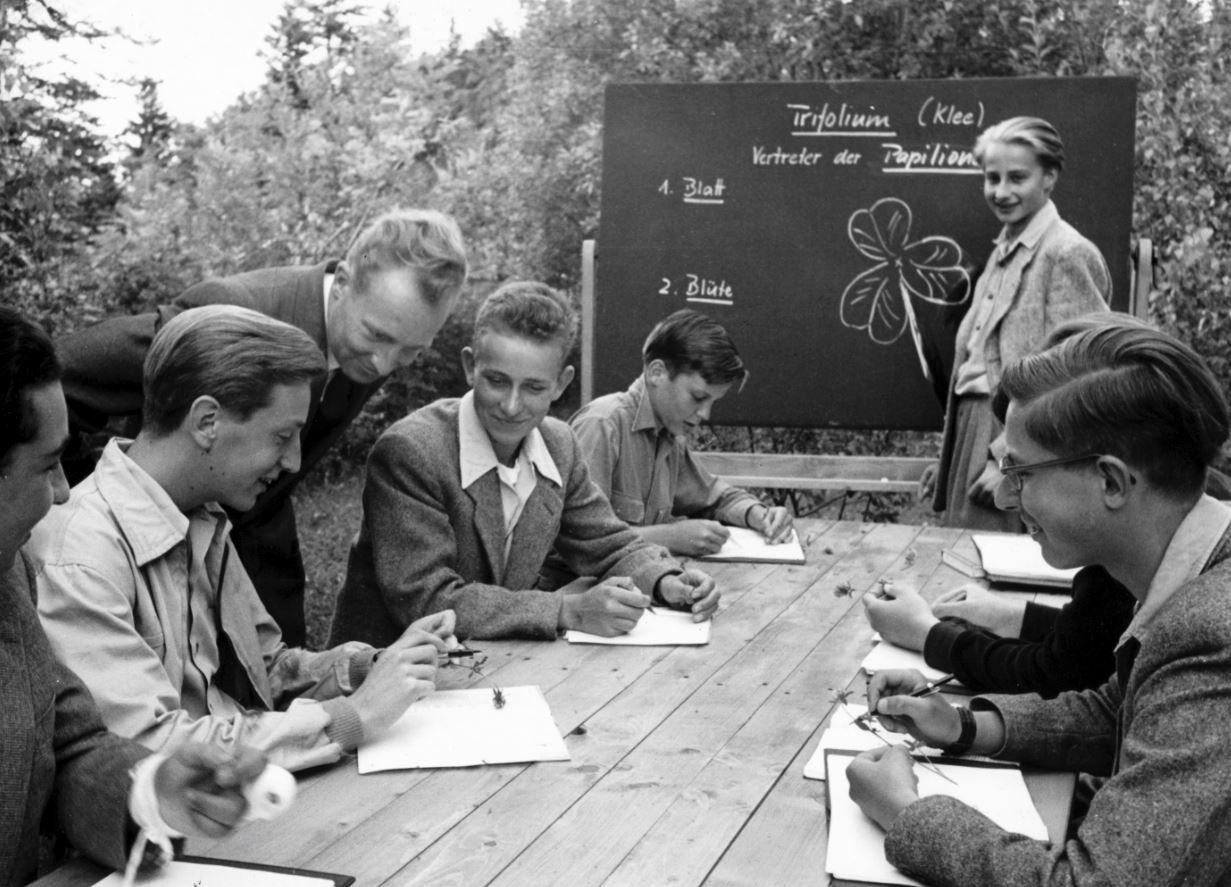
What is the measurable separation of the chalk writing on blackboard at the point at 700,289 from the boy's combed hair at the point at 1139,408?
416 cm

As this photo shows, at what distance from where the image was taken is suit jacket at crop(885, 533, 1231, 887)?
1571mm

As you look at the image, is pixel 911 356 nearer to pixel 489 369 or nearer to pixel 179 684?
pixel 489 369

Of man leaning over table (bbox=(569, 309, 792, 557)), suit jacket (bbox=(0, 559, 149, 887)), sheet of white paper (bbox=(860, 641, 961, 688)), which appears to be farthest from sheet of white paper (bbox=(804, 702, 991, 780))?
man leaning over table (bbox=(569, 309, 792, 557))

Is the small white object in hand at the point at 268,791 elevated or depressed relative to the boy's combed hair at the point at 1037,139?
depressed

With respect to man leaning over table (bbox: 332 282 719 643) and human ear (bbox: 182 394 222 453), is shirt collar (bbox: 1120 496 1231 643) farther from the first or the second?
human ear (bbox: 182 394 222 453)

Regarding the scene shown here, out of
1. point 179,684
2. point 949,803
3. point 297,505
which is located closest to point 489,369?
point 179,684

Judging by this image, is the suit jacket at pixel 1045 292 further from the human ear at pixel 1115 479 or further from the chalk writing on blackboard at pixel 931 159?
the human ear at pixel 1115 479

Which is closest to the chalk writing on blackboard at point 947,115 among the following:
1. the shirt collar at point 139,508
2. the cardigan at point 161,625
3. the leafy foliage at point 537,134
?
the leafy foliage at point 537,134

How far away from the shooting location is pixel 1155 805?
159 cm

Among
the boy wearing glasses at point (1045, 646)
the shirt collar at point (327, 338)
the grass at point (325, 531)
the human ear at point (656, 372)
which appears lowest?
the grass at point (325, 531)

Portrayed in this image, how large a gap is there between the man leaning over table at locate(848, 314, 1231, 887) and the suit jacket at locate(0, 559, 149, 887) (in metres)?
1.00

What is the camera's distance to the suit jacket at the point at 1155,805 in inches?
61.9

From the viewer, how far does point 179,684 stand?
2221mm

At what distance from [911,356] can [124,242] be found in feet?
14.8
